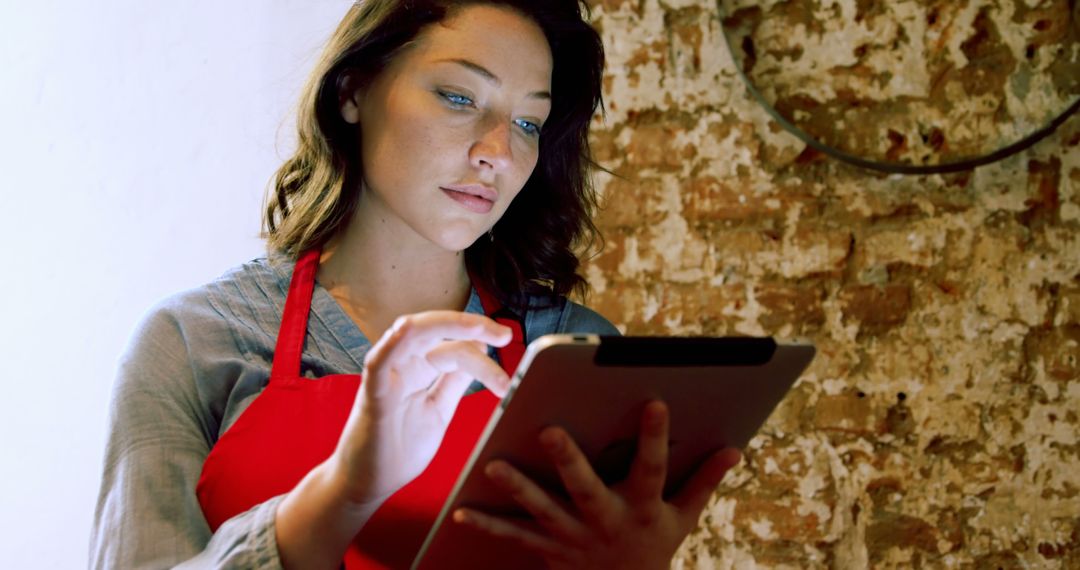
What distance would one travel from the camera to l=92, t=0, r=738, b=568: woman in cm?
94

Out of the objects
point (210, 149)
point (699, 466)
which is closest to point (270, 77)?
point (210, 149)

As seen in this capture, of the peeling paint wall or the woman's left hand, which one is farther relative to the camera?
the peeling paint wall

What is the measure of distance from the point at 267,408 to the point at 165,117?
1131 millimetres

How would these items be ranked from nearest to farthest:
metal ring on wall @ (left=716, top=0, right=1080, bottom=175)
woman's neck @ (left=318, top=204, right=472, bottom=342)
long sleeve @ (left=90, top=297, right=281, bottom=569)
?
1. long sleeve @ (left=90, top=297, right=281, bottom=569)
2. woman's neck @ (left=318, top=204, right=472, bottom=342)
3. metal ring on wall @ (left=716, top=0, right=1080, bottom=175)

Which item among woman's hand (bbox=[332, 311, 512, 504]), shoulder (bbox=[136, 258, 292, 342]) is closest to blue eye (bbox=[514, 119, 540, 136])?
shoulder (bbox=[136, 258, 292, 342])

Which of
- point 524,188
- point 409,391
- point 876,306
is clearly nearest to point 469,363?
point 409,391

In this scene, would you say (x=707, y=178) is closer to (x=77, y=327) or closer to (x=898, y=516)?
(x=898, y=516)

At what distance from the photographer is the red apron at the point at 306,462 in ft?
3.81

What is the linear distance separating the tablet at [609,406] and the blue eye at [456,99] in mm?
537

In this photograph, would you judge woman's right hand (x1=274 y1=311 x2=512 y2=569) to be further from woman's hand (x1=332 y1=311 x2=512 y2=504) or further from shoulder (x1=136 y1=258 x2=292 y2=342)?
shoulder (x1=136 y1=258 x2=292 y2=342)

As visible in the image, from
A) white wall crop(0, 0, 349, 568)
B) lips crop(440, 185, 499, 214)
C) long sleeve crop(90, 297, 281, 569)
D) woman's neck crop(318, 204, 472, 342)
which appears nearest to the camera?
long sleeve crop(90, 297, 281, 569)

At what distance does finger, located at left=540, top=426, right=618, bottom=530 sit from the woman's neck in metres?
0.50

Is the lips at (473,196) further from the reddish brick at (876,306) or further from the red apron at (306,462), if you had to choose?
the reddish brick at (876,306)

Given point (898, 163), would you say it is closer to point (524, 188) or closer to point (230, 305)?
point (524, 188)
